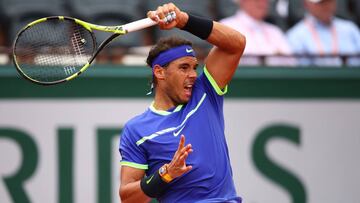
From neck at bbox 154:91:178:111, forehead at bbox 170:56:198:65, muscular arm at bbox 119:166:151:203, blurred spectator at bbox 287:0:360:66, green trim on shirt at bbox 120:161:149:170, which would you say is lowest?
muscular arm at bbox 119:166:151:203

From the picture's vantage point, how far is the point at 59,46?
5.68 metres

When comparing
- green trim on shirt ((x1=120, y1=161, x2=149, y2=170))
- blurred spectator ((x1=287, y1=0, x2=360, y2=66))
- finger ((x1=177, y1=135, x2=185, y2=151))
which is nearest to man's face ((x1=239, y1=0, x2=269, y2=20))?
blurred spectator ((x1=287, y1=0, x2=360, y2=66))

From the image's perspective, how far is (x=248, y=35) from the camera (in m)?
7.74

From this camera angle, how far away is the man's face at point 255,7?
25.3 feet

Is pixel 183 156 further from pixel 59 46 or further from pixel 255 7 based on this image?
pixel 255 7

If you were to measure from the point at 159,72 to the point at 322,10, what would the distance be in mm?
2905

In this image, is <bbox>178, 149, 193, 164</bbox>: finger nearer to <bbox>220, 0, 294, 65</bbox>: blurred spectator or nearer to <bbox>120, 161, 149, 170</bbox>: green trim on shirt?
<bbox>120, 161, 149, 170</bbox>: green trim on shirt

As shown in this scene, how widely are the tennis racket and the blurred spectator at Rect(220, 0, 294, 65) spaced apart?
225 cm

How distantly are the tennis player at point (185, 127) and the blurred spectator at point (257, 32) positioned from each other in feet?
8.20

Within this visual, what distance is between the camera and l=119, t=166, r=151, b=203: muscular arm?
5030 mm

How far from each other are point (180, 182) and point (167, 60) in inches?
26.0

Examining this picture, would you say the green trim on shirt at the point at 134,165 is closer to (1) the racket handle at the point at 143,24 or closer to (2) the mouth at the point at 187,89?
(2) the mouth at the point at 187,89

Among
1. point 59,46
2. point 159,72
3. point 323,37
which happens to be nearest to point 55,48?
point 59,46

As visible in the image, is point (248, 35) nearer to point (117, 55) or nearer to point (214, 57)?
point (117, 55)
